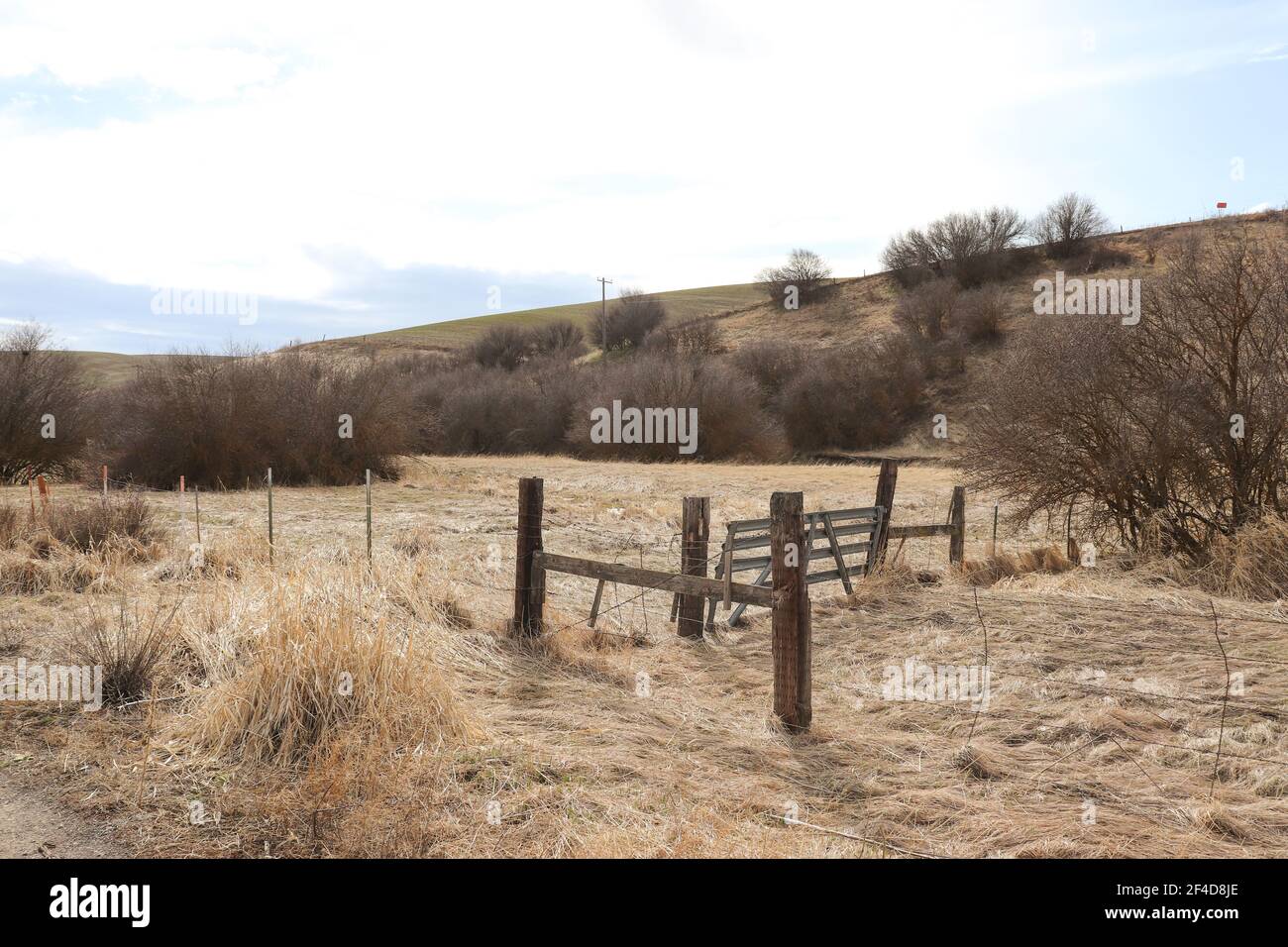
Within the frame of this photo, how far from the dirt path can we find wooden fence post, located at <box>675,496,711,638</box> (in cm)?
582

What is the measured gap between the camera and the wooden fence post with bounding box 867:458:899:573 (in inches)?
476

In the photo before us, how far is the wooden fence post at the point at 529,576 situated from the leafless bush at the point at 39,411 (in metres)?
20.2

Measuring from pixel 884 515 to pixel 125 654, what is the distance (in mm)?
8827

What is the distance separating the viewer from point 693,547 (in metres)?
9.88

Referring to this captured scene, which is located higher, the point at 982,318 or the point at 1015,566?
the point at 982,318

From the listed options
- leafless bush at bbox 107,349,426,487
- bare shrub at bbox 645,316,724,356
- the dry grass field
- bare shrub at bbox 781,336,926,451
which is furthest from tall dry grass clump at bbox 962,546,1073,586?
bare shrub at bbox 645,316,724,356

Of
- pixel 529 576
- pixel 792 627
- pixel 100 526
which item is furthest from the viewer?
pixel 100 526

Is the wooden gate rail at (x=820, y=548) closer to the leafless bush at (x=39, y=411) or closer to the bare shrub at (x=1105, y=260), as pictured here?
the leafless bush at (x=39, y=411)

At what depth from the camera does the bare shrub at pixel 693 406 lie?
42.5 metres

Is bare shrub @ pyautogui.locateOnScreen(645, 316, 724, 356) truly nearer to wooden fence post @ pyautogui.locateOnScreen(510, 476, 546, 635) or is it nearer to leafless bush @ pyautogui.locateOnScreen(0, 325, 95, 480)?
leafless bush @ pyautogui.locateOnScreen(0, 325, 95, 480)

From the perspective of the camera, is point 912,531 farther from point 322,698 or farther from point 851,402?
point 851,402

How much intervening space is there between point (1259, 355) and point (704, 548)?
7617 millimetres

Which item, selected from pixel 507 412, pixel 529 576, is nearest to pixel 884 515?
pixel 529 576

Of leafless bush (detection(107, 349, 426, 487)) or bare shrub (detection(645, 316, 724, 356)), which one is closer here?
leafless bush (detection(107, 349, 426, 487))
